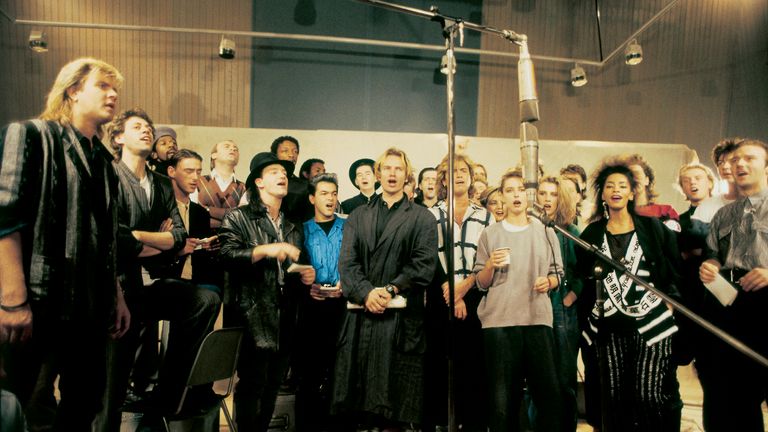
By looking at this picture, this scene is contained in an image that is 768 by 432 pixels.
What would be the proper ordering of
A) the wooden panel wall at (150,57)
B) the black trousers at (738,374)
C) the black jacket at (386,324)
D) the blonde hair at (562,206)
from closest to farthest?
the black trousers at (738,374) < the black jacket at (386,324) < the blonde hair at (562,206) < the wooden panel wall at (150,57)

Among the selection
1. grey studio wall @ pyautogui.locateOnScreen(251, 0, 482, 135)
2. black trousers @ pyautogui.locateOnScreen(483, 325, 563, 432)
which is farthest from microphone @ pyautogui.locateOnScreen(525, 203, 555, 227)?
grey studio wall @ pyautogui.locateOnScreen(251, 0, 482, 135)

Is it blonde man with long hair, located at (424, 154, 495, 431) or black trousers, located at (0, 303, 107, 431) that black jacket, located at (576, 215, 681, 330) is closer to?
blonde man with long hair, located at (424, 154, 495, 431)

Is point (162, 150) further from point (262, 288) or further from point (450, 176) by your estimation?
point (450, 176)

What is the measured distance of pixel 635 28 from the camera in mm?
6113

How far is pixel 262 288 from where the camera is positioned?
2904 millimetres

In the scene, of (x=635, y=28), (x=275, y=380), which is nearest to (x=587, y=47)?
(x=635, y=28)

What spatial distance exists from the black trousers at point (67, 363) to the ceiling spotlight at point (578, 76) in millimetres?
5541

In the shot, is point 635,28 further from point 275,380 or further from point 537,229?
point 275,380

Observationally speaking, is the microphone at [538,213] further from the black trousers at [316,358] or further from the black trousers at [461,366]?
the black trousers at [316,358]

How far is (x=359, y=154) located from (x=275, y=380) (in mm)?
3200

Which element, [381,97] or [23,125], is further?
[381,97]

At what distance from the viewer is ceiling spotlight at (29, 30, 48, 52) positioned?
4977 mm

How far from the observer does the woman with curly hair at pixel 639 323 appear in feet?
8.89

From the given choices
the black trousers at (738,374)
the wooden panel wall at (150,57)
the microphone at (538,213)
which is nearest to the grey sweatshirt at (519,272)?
the black trousers at (738,374)
